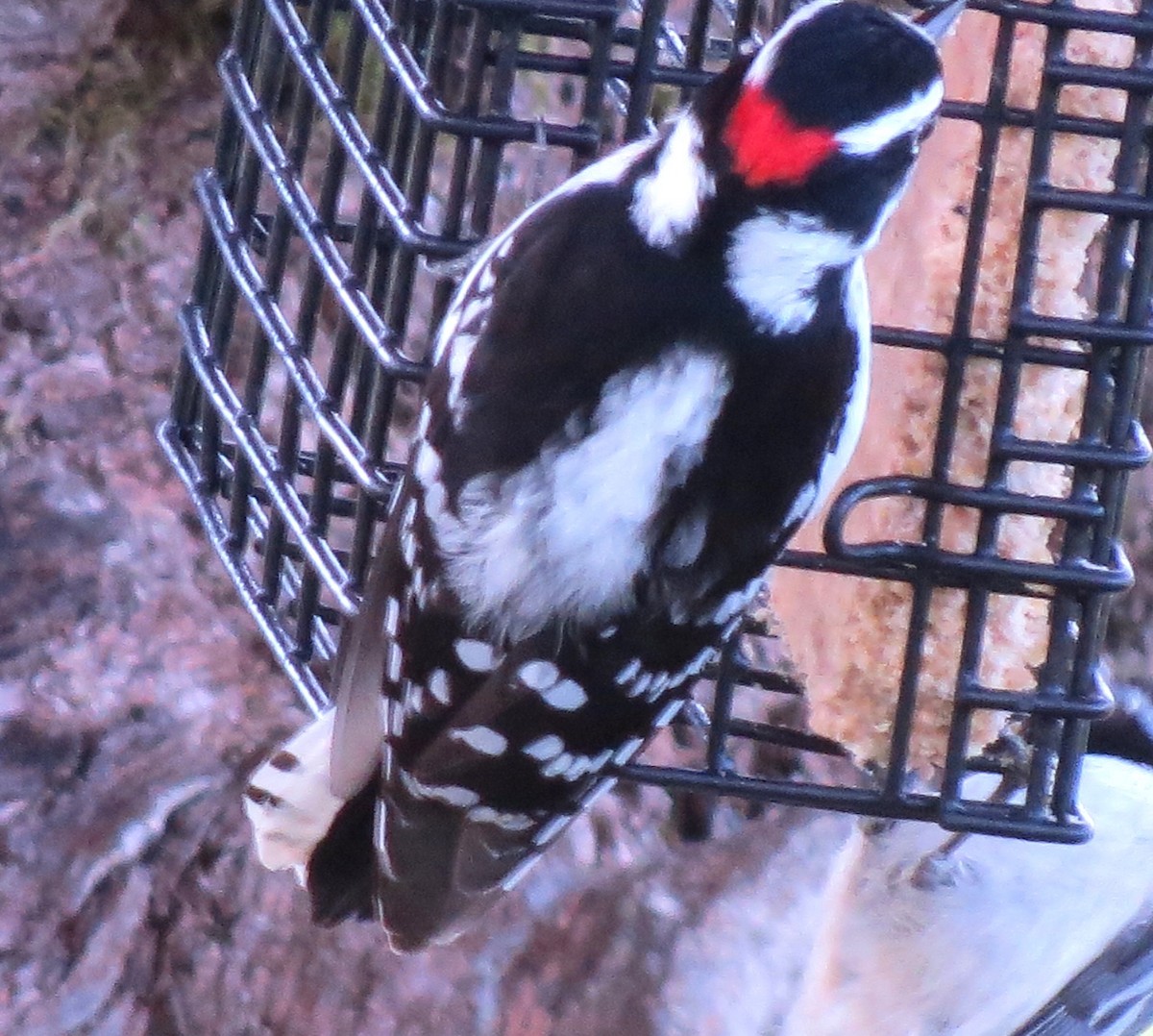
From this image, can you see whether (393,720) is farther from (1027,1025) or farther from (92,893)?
(1027,1025)

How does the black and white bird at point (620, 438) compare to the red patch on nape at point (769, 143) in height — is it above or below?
below

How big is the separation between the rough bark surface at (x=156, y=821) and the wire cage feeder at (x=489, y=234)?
0.15 m

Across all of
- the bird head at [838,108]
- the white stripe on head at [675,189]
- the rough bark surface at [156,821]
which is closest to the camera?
the bird head at [838,108]

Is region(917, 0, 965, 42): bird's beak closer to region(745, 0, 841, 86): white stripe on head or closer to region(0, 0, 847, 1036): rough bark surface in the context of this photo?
region(745, 0, 841, 86): white stripe on head

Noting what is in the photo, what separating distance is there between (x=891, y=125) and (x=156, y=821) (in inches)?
30.8

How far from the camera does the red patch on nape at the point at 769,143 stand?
3.47ft

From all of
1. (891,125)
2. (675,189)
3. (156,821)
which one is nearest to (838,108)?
(891,125)

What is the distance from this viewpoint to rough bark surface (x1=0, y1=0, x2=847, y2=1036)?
4.79 ft

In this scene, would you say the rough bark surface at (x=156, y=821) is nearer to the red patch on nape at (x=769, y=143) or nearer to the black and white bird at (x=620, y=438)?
the black and white bird at (x=620, y=438)

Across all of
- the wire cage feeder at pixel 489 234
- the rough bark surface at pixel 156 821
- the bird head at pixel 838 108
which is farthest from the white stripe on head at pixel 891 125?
the rough bark surface at pixel 156 821

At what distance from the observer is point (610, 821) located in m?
1.63

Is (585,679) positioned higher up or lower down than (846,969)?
higher up

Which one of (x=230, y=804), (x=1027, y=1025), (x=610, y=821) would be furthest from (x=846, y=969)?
(x=230, y=804)

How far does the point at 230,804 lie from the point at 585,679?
1.45 ft
